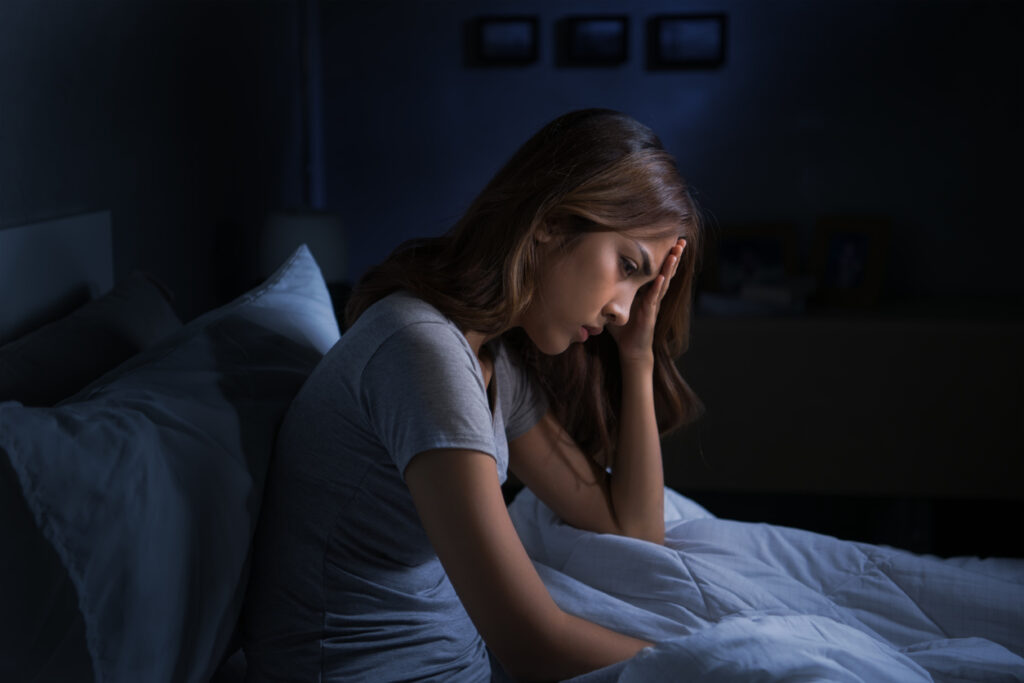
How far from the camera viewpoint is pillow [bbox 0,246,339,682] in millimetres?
696

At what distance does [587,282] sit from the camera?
1.10m

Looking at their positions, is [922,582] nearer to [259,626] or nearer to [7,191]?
[259,626]

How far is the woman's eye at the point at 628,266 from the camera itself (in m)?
1.12

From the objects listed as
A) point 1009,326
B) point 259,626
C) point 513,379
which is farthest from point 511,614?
point 1009,326

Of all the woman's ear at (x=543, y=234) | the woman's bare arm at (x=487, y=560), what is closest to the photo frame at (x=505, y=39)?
the woman's ear at (x=543, y=234)

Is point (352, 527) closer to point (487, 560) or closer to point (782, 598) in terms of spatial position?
point (487, 560)

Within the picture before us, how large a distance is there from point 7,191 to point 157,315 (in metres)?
0.24

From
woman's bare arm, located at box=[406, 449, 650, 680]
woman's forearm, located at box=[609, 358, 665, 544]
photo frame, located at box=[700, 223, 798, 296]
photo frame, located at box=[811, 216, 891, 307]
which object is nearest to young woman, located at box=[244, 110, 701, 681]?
woman's bare arm, located at box=[406, 449, 650, 680]

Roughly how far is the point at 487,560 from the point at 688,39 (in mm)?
2523

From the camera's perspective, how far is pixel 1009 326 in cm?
252

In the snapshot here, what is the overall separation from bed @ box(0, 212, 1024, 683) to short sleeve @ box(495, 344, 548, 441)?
16 cm

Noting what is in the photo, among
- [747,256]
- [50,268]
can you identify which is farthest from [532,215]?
[747,256]

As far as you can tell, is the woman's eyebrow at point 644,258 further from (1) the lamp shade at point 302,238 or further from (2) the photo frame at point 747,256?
(2) the photo frame at point 747,256

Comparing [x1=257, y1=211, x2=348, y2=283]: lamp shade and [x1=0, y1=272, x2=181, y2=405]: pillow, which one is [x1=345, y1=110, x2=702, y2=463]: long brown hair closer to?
[x1=0, y1=272, x2=181, y2=405]: pillow
